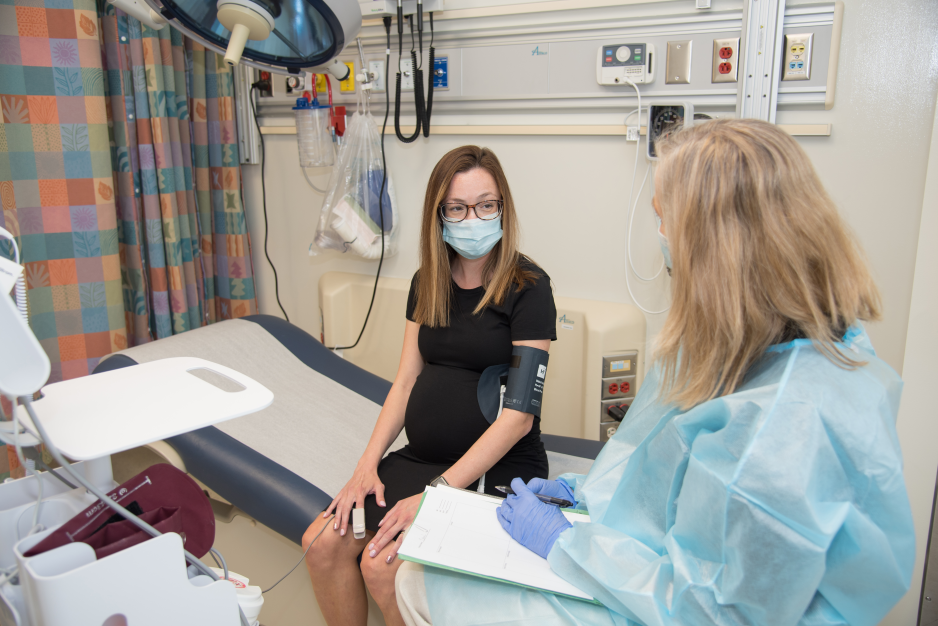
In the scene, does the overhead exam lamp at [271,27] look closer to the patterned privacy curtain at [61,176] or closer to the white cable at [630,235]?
the patterned privacy curtain at [61,176]

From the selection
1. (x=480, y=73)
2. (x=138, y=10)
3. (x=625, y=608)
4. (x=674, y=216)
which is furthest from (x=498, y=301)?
(x=138, y=10)

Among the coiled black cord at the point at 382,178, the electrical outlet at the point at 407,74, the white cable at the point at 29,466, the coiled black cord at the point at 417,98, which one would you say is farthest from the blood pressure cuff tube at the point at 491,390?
the electrical outlet at the point at 407,74

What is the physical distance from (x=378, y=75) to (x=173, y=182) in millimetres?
859

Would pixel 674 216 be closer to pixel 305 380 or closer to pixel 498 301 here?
pixel 498 301

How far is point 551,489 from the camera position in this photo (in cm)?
129

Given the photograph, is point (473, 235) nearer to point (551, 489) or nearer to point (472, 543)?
point (551, 489)

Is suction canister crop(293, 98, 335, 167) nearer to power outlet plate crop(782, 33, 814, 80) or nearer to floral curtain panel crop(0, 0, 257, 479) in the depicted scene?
floral curtain panel crop(0, 0, 257, 479)

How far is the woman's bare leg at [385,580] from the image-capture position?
4.22 feet

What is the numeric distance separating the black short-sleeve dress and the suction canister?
122 centimetres

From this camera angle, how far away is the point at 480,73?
2.16 metres

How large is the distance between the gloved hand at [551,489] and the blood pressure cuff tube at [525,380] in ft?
0.64

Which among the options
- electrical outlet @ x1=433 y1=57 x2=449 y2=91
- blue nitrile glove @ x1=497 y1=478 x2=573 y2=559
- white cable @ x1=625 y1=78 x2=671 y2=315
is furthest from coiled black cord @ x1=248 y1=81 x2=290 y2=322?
blue nitrile glove @ x1=497 y1=478 x2=573 y2=559

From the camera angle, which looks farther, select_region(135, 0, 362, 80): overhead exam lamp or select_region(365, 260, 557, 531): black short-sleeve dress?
select_region(365, 260, 557, 531): black short-sleeve dress

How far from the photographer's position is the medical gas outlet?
6.22 ft
